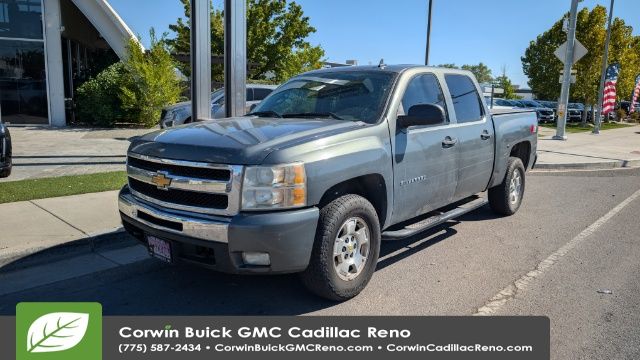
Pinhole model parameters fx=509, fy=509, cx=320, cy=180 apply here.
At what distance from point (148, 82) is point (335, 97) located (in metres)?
14.6

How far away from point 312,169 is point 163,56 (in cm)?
1635

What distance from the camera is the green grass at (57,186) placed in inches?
272

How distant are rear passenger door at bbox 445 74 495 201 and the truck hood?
1.69 m

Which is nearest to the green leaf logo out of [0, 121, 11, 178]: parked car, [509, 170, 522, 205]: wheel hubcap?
[0, 121, 11, 178]: parked car

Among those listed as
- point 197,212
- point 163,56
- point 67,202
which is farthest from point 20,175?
point 163,56

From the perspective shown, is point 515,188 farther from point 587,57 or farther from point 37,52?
point 587,57

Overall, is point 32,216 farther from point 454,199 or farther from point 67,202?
point 454,199

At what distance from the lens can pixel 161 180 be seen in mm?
3818

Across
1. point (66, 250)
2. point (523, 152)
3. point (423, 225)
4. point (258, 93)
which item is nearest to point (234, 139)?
point (423, 225)

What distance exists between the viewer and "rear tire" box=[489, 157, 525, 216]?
21.9 feet

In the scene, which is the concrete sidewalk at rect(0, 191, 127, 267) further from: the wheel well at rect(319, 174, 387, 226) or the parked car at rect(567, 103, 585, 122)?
the parked car at rect(567, 103, 585, 122)

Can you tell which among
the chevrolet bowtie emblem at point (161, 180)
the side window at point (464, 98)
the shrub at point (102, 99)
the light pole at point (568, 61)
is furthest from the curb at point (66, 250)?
the light pole at point (568, 61)

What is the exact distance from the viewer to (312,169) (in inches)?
141

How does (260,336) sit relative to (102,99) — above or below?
below
